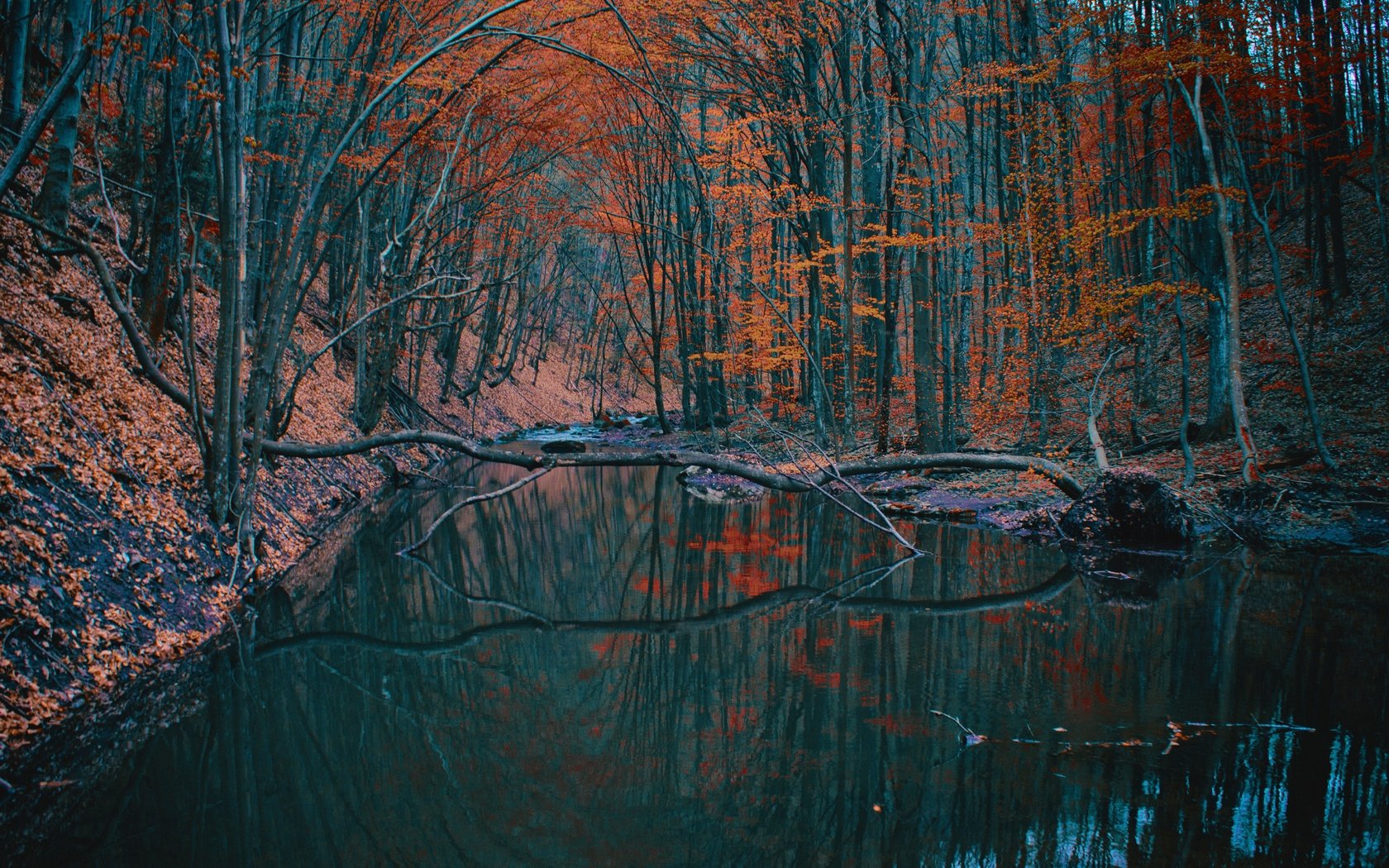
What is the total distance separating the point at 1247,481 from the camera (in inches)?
380

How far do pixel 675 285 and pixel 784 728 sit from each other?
19.0m

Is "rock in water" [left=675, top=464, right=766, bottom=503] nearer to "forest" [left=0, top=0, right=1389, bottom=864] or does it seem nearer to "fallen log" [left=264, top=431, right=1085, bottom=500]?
"forest" [left=0, top=0, right=1389, bottom=864]

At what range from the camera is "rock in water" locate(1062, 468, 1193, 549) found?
29.5ft

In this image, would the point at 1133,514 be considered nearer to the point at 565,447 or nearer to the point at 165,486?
the point at 165,486

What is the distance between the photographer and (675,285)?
72.6ft

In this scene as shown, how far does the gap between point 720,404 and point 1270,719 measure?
20544 mm

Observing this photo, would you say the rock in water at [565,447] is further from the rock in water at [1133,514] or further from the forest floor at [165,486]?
the rock in water at [1133,514]

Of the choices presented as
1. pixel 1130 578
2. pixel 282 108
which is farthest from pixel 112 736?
pixel 282 108

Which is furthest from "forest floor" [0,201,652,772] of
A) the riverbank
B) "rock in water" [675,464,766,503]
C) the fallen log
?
"rock in water" [675,464,766,503]

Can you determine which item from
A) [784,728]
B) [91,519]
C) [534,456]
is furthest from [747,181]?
[784,728]

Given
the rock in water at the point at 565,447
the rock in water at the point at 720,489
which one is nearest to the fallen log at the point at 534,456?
the rock in water at the point at 720,489

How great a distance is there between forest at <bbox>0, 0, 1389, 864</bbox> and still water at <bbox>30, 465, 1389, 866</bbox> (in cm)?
16

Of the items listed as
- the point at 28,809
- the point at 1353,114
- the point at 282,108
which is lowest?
the point at 28,809

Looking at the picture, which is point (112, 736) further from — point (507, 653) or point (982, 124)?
point (982, 124)
